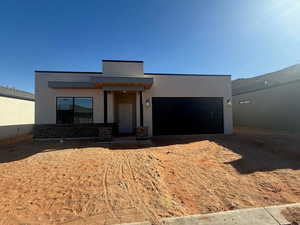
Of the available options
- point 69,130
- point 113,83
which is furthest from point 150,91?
point 69,130

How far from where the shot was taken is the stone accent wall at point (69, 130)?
8.90m

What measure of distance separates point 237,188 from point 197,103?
7.46 meters

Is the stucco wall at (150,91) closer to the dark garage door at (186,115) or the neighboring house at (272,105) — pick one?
the dark garage door at (186,115)

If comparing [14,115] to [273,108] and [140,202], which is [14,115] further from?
[273,108]

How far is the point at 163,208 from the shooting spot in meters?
2.88

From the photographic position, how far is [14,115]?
1214cm

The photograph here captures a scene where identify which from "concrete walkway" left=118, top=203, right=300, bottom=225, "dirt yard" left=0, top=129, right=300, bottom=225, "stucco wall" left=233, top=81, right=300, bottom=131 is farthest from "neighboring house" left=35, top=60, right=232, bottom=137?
"concrete walkway" left=118, top=203, right=300, bottom=225

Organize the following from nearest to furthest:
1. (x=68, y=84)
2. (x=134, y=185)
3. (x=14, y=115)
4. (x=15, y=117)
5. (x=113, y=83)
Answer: (x=134, y=185), (x=113, y=83), (x=68, y=84), (x=14, y=115), (x=15, y=117)

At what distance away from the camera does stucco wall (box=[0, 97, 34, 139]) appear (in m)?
11.0

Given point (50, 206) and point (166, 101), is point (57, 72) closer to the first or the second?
point (166, 101)

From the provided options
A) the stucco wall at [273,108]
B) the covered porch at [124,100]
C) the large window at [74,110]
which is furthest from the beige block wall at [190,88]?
the stucco wall at [273,108]

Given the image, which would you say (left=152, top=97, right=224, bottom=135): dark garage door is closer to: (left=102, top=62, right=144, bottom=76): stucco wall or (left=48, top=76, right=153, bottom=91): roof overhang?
(left=48, top=76, right=153, bottom=91): roof overhang

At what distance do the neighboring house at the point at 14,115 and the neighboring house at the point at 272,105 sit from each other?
72.1 ft

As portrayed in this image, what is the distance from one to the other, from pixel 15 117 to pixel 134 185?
45.6 ft
